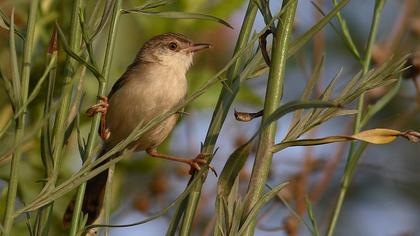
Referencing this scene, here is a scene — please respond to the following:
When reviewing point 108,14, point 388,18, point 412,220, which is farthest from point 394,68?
point 388,18

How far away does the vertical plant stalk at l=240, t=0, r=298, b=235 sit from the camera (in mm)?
1664

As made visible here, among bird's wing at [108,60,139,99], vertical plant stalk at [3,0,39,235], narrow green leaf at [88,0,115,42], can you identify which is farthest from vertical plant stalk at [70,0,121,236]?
bird's wing at [108,60,139,99]

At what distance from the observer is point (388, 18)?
6742mm

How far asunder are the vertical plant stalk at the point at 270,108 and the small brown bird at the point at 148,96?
215 cm

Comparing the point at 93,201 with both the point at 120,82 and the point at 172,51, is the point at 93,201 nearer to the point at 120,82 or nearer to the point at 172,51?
the point at 120,82

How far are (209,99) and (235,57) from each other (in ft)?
7.21

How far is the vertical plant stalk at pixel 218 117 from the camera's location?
171cm

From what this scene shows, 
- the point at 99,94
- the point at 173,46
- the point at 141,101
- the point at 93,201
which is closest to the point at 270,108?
the point at 99,94

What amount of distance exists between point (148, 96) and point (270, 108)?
2.61 meters

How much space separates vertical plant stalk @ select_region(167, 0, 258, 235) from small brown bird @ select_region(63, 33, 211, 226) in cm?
208

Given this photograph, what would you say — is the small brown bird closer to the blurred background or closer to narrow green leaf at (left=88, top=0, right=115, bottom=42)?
the blurred background

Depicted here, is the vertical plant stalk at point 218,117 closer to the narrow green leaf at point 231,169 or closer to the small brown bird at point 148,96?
the narrow green leaf at point 231,169

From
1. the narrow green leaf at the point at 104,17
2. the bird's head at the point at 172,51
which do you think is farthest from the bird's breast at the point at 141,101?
the narrow green leaf at the point at 104,17

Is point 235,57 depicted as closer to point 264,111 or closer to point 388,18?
point 264,111
